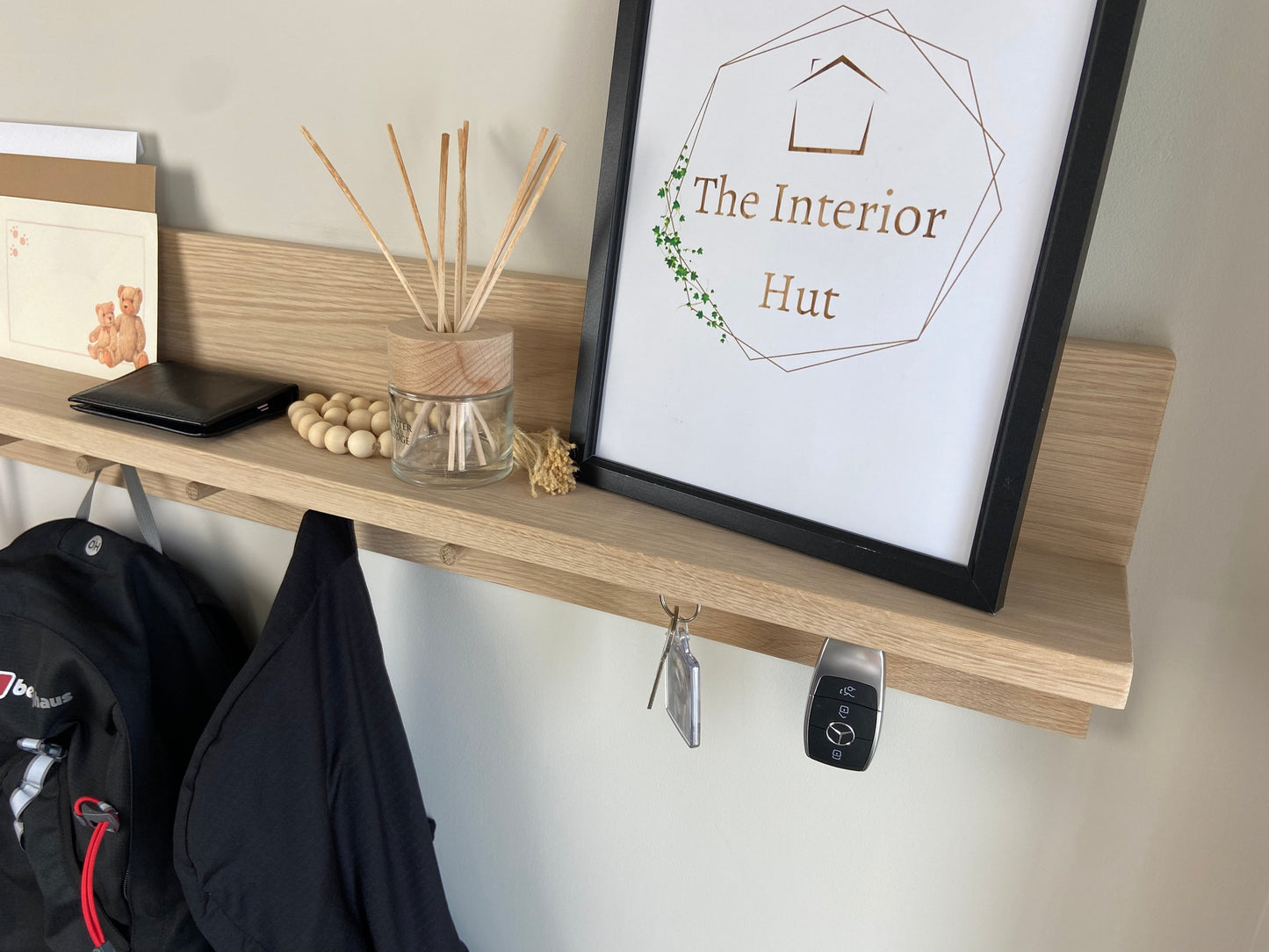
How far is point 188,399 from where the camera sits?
1.79 ft

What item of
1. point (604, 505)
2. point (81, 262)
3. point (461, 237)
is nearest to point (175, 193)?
point (81, 262)

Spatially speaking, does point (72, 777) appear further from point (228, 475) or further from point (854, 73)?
point (854, 73)

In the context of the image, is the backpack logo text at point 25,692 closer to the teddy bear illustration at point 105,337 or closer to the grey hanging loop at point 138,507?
the grey hanging loop at point 138,507

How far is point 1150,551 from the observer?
17.5 inches

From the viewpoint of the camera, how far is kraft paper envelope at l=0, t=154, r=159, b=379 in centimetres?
60

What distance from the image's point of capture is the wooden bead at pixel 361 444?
505mm

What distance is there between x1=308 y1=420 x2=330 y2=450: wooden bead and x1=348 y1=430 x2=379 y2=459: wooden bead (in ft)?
0.06

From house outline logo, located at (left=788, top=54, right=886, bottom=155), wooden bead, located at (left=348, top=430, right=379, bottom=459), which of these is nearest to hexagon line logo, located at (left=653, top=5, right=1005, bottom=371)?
house outline logo, located at (left=788, top=54, right=886, bottom=155)

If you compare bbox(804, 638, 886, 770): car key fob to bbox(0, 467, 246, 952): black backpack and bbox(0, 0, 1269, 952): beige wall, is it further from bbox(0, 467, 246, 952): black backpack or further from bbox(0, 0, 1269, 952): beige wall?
bbox(0, 467, 246, 952): black backpack

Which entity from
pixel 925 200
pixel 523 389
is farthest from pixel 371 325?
pixel 925 200

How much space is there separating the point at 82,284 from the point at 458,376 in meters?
0.37

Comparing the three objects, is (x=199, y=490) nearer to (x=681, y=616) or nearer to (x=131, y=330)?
(x=131, y=330)

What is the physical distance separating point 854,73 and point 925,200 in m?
0.07

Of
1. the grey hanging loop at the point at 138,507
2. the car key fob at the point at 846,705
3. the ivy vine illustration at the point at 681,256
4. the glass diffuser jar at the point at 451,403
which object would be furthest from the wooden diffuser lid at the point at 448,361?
the grey hanging loop at the point at 138,507
